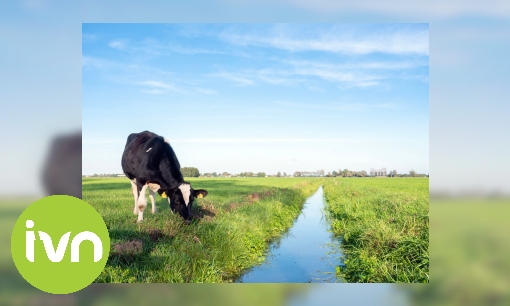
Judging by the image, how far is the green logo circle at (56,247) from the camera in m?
5.55

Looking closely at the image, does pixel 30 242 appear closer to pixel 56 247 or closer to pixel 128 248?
pixel 56 247

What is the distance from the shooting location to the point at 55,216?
561 centimetres

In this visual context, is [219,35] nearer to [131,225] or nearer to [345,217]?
[131,225]

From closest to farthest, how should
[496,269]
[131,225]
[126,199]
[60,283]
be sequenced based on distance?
[60,283], [496,269], [131,225], [126,199]

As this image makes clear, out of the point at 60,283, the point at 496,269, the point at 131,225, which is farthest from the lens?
the point at 131,225

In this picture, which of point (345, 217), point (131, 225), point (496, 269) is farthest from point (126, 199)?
point (496, 269)

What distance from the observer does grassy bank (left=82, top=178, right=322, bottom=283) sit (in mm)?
6082

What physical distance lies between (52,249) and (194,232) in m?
2.41

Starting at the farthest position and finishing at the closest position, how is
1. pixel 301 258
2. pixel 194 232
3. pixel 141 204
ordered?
pixel 141 204
pixel 301 258
pixel 194 232

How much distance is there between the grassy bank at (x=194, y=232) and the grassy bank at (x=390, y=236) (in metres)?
1.69

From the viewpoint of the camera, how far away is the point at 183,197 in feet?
27.3

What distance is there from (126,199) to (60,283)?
12.4ft

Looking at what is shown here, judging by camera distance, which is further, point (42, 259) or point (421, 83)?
point (421, 83)

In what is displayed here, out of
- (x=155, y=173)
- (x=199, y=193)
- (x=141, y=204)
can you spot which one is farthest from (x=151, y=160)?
(x=199, y=193)
